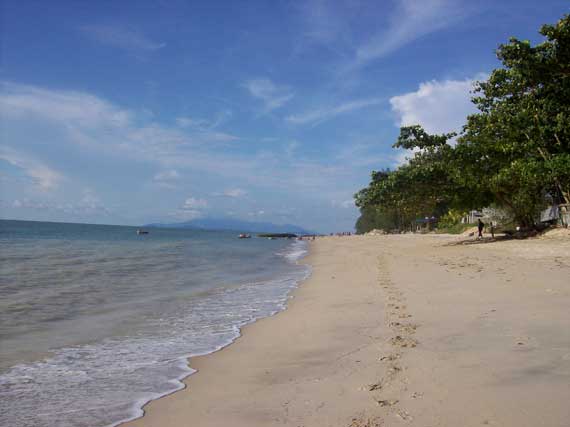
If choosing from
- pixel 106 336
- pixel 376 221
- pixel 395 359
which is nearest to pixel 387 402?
pixel 395 359

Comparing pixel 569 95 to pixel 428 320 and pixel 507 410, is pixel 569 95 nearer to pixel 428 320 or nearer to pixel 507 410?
pixel 428 320

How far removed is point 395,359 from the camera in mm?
4531

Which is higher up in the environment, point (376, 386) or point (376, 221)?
point (376, 221)

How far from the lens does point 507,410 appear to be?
10.1 ft

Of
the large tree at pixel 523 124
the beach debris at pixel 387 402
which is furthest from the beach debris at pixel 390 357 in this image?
the large tree at pixel 523 124

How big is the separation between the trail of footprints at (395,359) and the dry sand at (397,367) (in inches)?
0.5

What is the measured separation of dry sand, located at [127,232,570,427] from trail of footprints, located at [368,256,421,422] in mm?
14

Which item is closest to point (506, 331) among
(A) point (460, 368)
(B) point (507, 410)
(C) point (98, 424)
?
(A) point (460, 368)

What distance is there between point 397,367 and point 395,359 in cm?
28

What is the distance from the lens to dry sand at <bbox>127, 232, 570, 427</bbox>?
3227mm

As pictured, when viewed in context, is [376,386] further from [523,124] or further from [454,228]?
[454,228]

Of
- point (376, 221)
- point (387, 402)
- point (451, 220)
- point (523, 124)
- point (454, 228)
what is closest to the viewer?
point (387, 402)

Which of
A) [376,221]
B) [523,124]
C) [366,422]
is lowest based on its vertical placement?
[366,422]

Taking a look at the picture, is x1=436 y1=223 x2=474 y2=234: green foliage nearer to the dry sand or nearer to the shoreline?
the dry sand
